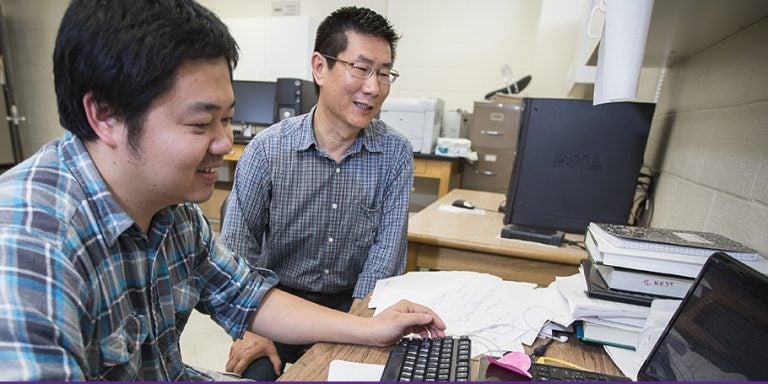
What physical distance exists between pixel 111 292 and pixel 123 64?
298mm

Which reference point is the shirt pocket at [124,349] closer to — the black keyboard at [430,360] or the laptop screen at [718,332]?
the black keyboard at [430,360]

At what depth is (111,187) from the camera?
21.4 inches

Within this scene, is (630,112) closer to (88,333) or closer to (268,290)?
(268,290)

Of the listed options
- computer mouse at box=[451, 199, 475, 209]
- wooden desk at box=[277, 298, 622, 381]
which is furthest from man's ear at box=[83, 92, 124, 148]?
computer mouse at box=[451, 199, 475, 209]

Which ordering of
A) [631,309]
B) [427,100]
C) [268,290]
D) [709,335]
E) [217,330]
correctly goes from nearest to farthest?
[709,335]
[631,309]
[268,290]
[217,330]
[427,100]

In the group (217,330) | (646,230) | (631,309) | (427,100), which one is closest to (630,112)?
(646,230)

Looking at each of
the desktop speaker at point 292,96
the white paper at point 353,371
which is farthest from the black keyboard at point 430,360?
the desktop speaker at point 292,96

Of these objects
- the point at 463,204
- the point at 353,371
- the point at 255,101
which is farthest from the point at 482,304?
the point at 255,101

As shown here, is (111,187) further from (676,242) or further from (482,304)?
(676,242)

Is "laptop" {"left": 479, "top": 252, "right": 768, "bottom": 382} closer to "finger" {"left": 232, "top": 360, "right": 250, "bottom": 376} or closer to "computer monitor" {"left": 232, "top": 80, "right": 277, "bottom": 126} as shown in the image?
"finger" {"left": 232, "top": 360, "right": 250, "bottom": 376}

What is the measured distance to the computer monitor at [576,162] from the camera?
4.15 ft

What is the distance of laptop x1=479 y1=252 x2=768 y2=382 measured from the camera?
380 millimetres

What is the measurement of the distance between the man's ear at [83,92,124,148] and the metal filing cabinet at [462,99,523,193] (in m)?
2.91

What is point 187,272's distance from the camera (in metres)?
0.70
